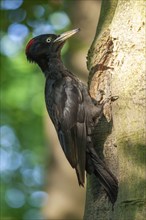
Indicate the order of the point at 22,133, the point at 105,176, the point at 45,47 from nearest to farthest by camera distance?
the point at 105,176
the point at 45,47
the point at 22,133

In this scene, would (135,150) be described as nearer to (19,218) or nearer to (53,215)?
(53,215)

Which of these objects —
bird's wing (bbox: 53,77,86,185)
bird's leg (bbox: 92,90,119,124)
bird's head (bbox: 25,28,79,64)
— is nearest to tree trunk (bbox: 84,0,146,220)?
bird's leg (bbox: 92,90,119,124)

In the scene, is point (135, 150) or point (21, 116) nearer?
point (135, 150)

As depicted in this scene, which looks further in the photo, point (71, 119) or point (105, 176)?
point (71, 119)

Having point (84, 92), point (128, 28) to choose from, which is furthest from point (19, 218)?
point (128, 28)

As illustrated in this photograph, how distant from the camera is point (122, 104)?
3.64m

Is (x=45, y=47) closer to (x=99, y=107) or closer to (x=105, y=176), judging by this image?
(x=99, y=107)

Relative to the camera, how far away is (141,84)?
11.9 feet

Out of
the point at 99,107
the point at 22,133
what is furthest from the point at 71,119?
the point at 22,133

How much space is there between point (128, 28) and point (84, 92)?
1.24 meters

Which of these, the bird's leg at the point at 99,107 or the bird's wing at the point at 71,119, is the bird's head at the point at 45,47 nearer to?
the bird's wing at the point at 71,119

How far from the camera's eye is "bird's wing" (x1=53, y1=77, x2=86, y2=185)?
485 cm

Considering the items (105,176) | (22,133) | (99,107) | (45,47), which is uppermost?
(45,47)

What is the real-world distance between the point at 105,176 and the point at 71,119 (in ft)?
3.57
